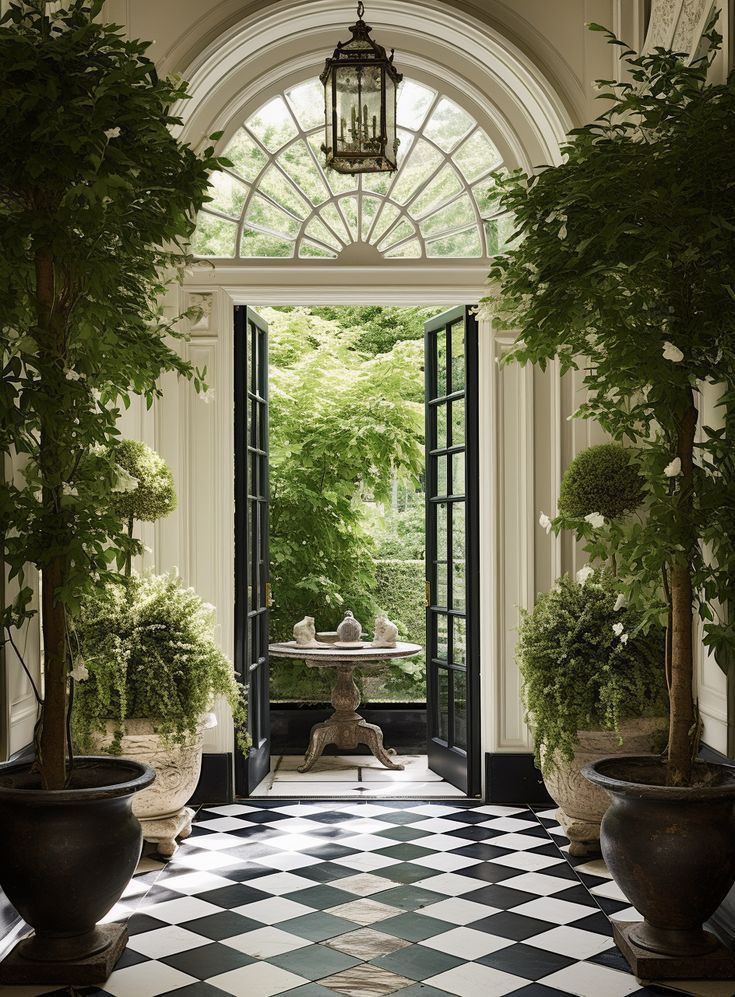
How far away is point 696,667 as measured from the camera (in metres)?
4.32

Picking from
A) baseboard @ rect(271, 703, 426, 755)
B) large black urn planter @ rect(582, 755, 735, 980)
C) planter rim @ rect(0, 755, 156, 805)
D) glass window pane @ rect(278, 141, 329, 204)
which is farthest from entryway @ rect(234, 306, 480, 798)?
large black urn planter @ rect(582, 755, 735, 980)

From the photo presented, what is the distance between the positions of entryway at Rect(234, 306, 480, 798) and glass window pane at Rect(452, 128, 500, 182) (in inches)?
31.3

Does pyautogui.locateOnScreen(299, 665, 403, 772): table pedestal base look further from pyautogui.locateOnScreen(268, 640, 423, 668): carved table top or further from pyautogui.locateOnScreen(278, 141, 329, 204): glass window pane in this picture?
pyautogui.locateOnScreen(278, 141, 329, 204): glass window pane

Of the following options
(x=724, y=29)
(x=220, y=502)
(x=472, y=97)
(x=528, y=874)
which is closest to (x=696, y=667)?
(x=528, y=874)

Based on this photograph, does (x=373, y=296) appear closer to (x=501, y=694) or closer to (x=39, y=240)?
(x=501, y=694)

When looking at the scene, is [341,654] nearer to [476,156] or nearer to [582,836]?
[582,836]

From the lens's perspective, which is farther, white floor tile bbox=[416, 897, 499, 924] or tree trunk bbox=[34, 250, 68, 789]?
white floor tile bbox=[416, 897, 499, 924]

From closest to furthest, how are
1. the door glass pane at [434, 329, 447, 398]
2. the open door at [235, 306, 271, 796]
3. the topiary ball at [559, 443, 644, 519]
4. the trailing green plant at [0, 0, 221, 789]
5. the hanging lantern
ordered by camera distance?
the trailing green plant at [0, 0, 221, 789], the hanging lantern, the topiary ball at [559, 443, 644, 519], the open door at [235, 306, 271, 796], the door glass pane at [434, 329, 447, 398]

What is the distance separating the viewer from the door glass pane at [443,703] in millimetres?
6340

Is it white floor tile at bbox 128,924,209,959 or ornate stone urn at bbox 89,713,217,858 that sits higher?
ornate stone urn at bbox 89,713,217,858

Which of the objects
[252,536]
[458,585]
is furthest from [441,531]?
[252,536]

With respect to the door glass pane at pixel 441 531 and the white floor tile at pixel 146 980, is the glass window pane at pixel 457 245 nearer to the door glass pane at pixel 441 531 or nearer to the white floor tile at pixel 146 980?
the door glass pane at pixel 441 531

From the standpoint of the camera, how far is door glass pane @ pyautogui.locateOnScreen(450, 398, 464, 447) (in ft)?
20.5

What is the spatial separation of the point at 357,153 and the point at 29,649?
2.35 m
